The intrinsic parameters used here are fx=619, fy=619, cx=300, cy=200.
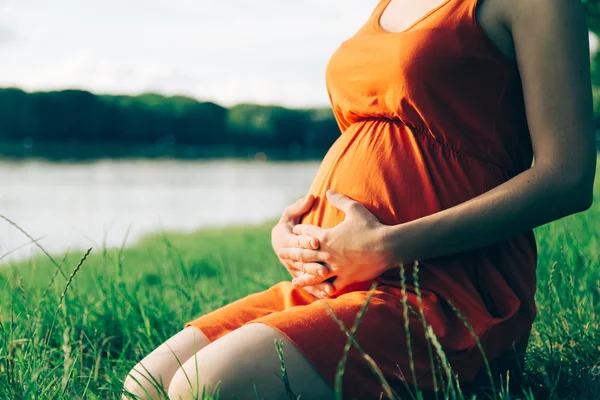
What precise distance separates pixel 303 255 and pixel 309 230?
65 millimetres

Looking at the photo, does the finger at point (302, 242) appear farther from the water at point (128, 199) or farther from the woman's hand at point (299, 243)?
the water at point (128, 199)

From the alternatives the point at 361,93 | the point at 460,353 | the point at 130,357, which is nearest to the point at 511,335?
the point at 460,353

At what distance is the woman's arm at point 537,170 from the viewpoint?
139 cm

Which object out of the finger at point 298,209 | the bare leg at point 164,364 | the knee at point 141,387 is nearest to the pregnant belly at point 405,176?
the finger at point 298,209

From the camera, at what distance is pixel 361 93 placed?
1.62 metres

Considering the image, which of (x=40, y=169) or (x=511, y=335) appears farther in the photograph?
(x=40, y=169)

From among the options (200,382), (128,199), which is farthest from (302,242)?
(128,199)

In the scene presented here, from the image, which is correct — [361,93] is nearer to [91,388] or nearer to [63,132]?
[91,388]

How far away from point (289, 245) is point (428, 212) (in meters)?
0.38

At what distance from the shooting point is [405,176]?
4.96 feet

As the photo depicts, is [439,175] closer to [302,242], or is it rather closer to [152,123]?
[302,242]

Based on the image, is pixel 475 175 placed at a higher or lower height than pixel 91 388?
higher

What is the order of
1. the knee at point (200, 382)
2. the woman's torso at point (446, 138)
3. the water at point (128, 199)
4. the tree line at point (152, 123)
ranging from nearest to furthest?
the knee at point (200, 382) → the woman's torso at point (446, 138) → the water at point (128, 199) → the tree line at point (152, 123)

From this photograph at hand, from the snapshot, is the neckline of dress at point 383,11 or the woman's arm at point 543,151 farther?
the neckline of dress at point 383,11
